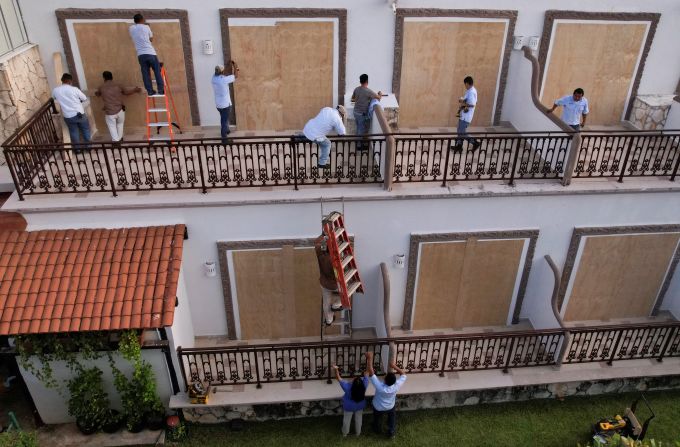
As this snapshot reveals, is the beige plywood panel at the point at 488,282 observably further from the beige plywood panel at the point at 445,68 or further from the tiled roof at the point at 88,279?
the tiled roof at the point at 88,279

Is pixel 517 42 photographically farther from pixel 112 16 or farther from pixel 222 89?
pixel 112 16

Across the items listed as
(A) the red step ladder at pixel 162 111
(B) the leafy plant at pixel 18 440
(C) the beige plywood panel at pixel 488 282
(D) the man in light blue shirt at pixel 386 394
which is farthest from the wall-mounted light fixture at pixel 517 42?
(B) the leafy plant at pixel 18 440

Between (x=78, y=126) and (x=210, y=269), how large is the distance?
13.7 feet

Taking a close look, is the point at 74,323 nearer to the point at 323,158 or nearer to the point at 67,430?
the point at 67,430

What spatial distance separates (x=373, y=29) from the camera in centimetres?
1198

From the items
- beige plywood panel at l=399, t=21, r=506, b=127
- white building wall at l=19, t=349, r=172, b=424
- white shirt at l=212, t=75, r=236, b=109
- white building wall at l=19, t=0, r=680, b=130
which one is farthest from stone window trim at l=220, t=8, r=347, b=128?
white building wall at l=19, t=349, r=172, b=424

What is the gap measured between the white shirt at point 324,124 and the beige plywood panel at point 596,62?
596 cm

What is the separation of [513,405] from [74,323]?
8.19 m

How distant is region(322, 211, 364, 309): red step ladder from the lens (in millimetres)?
8883

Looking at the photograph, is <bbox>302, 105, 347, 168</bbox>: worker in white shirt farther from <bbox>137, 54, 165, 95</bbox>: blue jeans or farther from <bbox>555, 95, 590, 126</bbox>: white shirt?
<bbox>555, 95, 590, 126</bbox>: white shirt

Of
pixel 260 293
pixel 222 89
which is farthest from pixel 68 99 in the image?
pixel 260 293

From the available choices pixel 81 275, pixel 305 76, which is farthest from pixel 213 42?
pixel 81 275

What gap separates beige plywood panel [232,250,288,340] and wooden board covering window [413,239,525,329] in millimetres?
2940

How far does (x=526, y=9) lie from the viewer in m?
12.2
